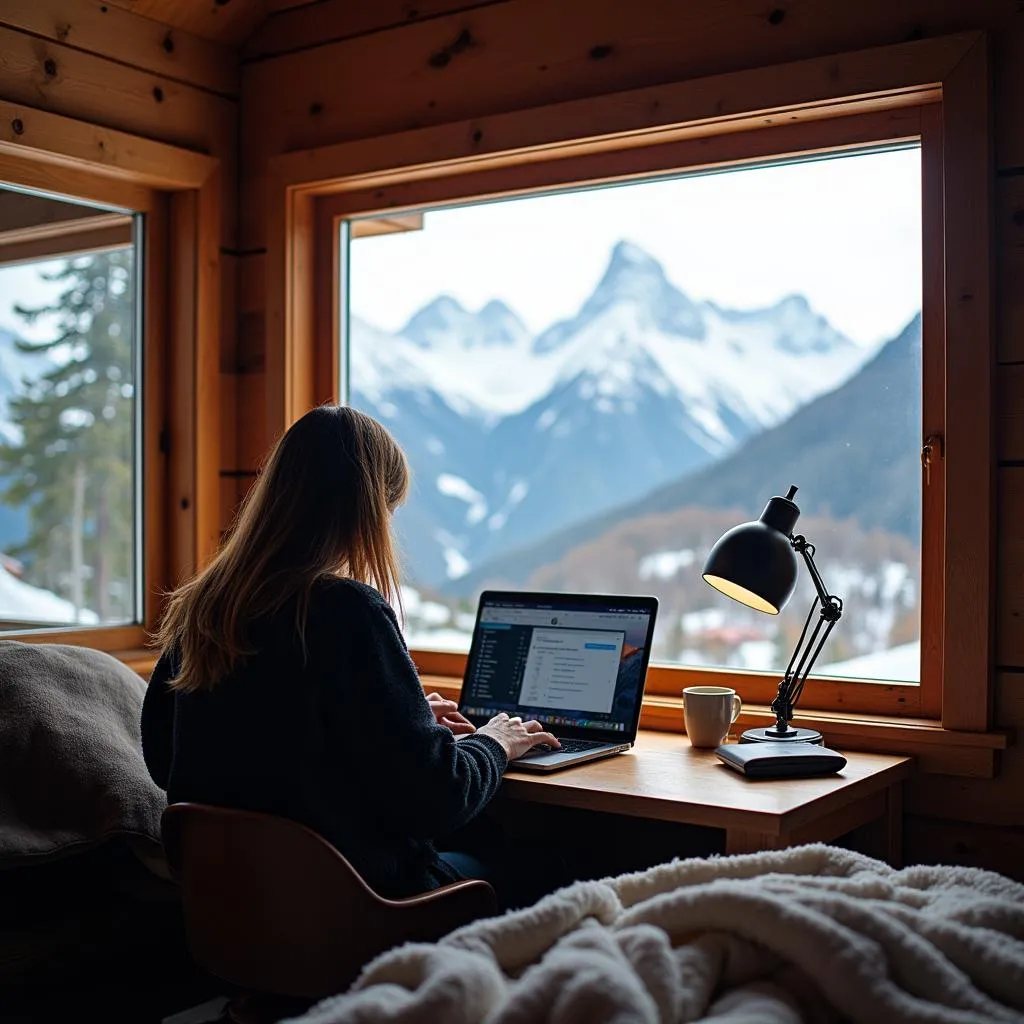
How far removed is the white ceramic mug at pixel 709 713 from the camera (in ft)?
7.50

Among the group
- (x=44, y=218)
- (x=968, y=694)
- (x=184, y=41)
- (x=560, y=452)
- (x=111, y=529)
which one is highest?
(x=184, y=41)

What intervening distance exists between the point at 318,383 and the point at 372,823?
1.57 meters

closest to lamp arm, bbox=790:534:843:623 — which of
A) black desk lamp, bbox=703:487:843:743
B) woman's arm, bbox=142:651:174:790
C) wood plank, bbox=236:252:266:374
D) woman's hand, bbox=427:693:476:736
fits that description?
black desk lamp, bbox=703:487:843:743

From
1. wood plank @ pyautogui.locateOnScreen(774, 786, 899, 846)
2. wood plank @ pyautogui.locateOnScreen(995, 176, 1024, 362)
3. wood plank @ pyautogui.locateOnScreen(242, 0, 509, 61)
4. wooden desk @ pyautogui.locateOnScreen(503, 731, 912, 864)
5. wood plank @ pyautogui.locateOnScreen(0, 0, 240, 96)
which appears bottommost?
wood plank @ pyautogui.locateOnScreen(774, 786, 899, 846)

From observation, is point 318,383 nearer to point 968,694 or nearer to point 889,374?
point 889,374

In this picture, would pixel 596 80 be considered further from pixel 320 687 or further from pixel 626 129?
pixel 320 687

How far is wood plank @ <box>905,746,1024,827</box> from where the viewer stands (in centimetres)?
221

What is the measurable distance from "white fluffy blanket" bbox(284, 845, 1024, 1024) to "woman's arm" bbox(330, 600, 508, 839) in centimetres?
48

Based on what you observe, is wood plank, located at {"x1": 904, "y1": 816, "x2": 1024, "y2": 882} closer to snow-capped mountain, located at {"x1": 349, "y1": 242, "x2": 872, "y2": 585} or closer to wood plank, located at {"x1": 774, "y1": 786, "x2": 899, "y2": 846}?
wood plank, located at {"x1": 774, "y1": 786, "x2": 899, "y2": 846}

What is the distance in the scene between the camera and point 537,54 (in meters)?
2.71

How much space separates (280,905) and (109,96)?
200 centimetres

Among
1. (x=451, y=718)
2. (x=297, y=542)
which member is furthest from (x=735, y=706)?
(x=297, y=542)

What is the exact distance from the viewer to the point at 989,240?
2191 millimetres

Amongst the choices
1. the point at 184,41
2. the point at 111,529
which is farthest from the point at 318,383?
the point at 184,41
